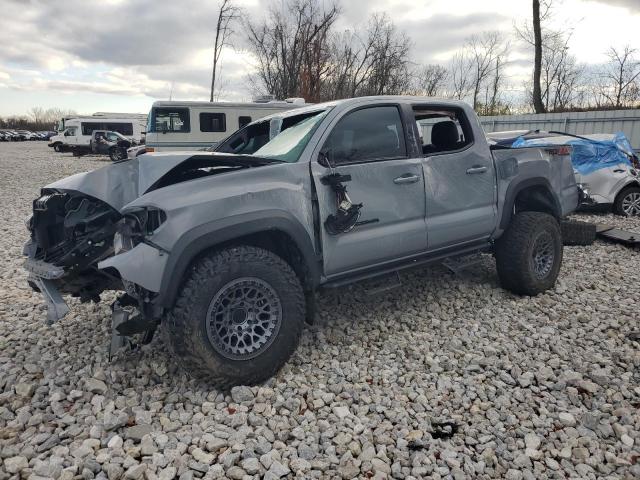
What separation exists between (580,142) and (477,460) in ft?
26.3

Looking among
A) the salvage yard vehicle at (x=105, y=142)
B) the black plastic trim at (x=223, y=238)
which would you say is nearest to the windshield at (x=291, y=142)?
the black plastic trim at (x=223, y=238)

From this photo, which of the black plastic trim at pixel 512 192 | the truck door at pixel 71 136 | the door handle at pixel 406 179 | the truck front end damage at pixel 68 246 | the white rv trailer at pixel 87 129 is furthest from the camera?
the truck door at pixel 71 136

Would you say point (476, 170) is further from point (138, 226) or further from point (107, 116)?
point (107, 116)

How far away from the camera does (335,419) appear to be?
278cm

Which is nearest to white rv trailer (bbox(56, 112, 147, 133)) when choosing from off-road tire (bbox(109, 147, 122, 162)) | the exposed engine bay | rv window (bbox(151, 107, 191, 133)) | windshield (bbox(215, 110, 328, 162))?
off-road tire (bbox(109, 147, 122, 162))

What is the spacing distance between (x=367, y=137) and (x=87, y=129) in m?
29.0

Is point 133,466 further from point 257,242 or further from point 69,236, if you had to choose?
point 69,236

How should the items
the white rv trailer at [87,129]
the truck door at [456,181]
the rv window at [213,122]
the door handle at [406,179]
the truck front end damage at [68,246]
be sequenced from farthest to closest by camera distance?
1. the white rv trailer at [87,129]
2. the rv window at [213,122]
3. the truck door at [456,181]
4. the door handle at [406,179]
5. the truck front end damage at [68,246]

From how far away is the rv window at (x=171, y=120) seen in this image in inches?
582

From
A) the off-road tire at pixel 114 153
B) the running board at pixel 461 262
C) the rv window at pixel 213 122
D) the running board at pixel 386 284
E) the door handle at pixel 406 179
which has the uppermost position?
the rv window at pixel 213 122

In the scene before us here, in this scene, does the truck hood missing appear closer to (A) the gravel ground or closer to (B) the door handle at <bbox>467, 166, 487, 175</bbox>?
(A) the gravel ground

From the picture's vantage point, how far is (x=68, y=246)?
3250 millimetres

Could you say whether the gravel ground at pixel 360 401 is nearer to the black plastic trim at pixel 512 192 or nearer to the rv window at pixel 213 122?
the black plastic trim at pixel 512 192

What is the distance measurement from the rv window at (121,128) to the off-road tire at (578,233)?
27.9m
